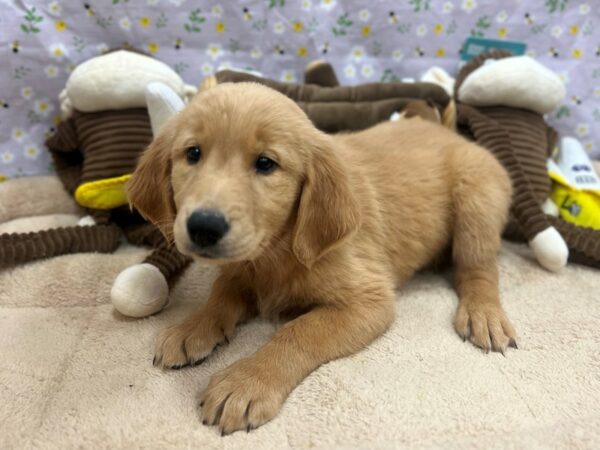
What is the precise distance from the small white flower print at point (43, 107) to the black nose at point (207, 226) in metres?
2.25

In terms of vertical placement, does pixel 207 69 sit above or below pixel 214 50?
below

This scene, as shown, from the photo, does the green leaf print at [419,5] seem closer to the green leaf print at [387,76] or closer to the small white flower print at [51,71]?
the green leaf print at [387,76]

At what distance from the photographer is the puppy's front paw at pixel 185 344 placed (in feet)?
5.25

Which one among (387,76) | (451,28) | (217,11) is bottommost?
(387,76)

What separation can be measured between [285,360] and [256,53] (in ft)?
7.78

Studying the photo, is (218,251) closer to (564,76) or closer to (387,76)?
(387,76)

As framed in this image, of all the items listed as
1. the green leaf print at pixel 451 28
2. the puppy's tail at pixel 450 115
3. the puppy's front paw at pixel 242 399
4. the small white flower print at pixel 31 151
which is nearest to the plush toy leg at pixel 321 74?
the puppy's tail at pixel 450 115

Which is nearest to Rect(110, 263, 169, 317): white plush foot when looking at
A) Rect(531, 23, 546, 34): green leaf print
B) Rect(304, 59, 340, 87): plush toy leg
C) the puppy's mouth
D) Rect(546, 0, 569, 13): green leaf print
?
the puppy's mouth

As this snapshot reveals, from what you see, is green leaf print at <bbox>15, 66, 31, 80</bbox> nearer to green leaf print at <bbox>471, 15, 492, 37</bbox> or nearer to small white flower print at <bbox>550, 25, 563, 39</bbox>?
green leaf print at <bbox>471, 15, 492, 37</bbox>

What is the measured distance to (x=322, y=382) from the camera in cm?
153

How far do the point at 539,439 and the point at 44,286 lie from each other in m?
2.06

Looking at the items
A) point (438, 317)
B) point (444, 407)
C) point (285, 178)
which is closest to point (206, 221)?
point (285, 178)

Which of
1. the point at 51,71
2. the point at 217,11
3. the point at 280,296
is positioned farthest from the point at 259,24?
the point at 280,296

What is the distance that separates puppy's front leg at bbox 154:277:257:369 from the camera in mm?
1610
